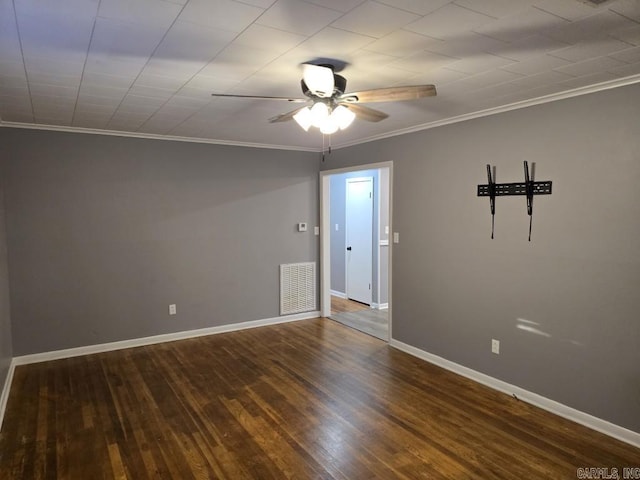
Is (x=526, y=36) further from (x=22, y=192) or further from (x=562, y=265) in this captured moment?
(x=22, y=192)

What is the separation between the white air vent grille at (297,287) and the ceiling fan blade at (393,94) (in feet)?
11.3

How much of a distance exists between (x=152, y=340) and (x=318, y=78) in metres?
3.83

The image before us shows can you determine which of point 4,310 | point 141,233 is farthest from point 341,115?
point 4,310

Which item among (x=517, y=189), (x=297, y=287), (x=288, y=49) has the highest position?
(x=288, y=49)

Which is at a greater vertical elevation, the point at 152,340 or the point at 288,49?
the point at 288,49

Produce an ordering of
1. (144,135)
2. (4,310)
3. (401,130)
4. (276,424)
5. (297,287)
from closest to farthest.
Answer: (276,424)
(4,310)
(401,130)
(144,135)
(297,287)

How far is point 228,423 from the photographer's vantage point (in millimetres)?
3002

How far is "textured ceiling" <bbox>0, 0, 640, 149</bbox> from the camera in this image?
1.71 m

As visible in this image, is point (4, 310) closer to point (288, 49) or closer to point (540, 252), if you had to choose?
point (288, 49)

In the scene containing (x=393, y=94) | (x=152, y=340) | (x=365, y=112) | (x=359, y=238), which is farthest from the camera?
(x=359, y=238)

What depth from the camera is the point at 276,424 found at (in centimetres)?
299

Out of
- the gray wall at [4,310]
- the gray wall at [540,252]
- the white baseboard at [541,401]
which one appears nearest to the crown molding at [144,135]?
the gray wall at [4,310]

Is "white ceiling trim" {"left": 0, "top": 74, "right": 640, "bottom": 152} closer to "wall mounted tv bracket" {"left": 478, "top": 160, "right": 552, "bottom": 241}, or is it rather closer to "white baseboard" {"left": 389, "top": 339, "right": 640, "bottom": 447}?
"wall mounted tv bracket" {"left": 478, "top": 160, "right": 552, "bottom": 241}

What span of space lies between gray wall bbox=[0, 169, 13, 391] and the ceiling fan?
2711 mm
